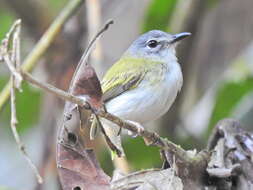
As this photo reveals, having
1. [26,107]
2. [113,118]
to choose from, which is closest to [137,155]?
[26,107]

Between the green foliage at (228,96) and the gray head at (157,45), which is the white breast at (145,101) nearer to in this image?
the gray head at (157,45)

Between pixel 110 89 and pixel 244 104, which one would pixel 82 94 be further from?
pixel 244 104

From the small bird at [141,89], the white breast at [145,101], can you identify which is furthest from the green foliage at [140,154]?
the white breast at [145,101]

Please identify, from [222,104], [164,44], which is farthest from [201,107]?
[164,44]

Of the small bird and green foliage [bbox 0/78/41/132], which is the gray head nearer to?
the small bird

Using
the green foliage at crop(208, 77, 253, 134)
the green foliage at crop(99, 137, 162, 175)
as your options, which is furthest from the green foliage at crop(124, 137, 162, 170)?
the green foliage at crop(208, 77, 253, 134)

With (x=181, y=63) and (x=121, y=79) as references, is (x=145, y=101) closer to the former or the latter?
(x=121, y=79)

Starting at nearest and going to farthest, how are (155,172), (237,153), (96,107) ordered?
(96,107) → (155,172) → (237,153)
